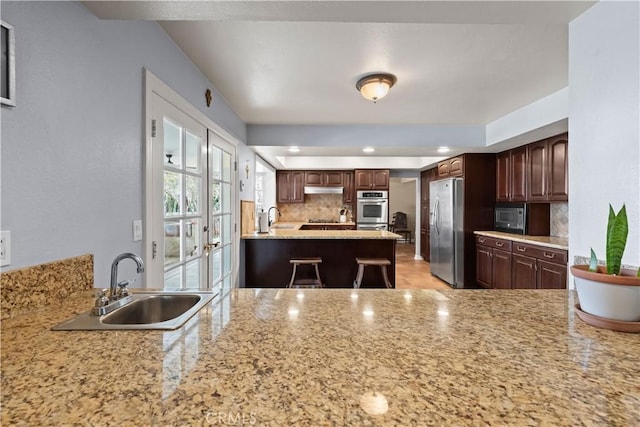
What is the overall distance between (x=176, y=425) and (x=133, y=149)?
1421 millimetres

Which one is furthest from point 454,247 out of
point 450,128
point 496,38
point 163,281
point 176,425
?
point 176,425

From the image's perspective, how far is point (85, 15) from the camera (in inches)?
47.1

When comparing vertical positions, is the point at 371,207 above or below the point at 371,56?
below

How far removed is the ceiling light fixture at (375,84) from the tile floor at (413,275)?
2.97 meters

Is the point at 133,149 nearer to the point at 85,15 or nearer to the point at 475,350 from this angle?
the point at 85,15

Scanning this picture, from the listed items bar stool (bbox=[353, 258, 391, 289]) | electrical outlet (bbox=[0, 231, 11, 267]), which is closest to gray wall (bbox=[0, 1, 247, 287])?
electrical outlet (bbox=[0, 231, 11, 267])

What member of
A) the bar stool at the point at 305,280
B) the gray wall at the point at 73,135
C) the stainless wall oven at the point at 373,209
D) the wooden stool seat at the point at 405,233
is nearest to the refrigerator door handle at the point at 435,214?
the stainless wall oven at the point at 373,209

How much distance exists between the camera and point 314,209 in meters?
6.71

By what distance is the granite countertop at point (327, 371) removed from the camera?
50 cm

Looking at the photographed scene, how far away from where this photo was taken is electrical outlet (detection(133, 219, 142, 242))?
4.97 feet

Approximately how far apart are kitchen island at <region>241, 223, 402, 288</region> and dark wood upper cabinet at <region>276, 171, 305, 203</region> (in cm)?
272

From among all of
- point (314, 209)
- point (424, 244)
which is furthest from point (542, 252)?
point (314, 209)

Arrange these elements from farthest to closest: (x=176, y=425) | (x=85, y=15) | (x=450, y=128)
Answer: (x=450, y=128) < (x=85, y=15) < (x=176, y=425)

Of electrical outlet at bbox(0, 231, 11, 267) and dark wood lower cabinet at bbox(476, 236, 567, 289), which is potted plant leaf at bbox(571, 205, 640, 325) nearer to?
electrical outlet at bbox(0, 231, 11, 267)
